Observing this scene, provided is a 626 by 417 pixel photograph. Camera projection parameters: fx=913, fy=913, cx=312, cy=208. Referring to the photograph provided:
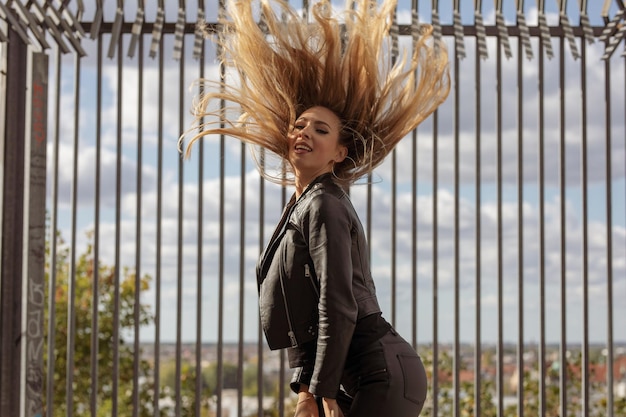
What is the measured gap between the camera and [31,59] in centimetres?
420

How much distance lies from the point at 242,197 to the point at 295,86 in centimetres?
166

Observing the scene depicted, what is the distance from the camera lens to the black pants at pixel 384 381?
6.76 feet

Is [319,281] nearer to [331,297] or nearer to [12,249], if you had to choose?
[331,297]

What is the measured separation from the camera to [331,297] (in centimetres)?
203

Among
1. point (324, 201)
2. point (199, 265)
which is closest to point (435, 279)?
point (199, 265)

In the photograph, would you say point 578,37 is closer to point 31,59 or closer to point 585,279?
point 585,279

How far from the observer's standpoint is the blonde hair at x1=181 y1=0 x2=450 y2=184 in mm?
2387

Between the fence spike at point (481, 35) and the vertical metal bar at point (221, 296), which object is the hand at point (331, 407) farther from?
the fence spike at point (481, 35)

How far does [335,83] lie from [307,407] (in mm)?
836

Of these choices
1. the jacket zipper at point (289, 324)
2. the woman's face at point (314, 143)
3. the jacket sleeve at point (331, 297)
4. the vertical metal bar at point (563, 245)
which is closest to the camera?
the jacket sleeve at point (331, 297)

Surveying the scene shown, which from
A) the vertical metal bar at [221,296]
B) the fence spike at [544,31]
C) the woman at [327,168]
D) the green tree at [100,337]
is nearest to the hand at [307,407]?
the woman at [327,168]

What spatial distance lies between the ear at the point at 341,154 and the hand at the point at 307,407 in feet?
2.03

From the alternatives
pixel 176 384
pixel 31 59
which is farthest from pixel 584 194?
pixel 31 59

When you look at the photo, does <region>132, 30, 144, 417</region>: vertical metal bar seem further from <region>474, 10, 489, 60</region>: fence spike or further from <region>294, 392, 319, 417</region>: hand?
<region>294, 392, 319, 417</region>: hand
